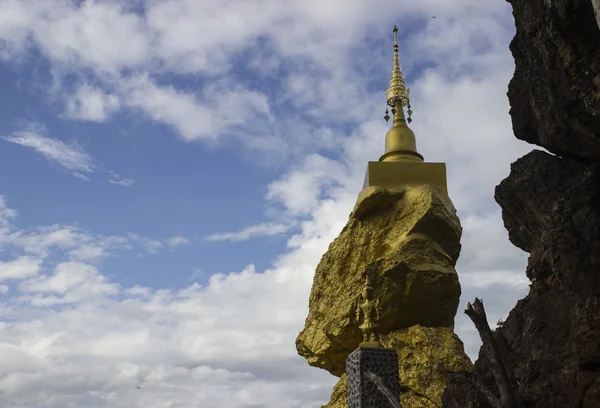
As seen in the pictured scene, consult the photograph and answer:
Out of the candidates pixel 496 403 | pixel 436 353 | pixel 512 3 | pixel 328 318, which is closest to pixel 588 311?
pixel 496 403

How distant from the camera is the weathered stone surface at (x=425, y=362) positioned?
1964 cm

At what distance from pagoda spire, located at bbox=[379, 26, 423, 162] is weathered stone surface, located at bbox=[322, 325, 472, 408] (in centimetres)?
649

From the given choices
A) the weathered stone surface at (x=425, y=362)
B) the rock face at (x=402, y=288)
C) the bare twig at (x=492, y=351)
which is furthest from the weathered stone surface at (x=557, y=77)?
the rock face at (x=402, y=288)

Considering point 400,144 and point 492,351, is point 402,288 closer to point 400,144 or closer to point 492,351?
point 400,144

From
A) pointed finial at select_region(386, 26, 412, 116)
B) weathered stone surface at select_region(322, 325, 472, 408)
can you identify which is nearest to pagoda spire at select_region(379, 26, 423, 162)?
pointed finial at select_region(386, 26, 412, 116)

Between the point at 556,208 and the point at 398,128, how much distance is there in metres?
15.6

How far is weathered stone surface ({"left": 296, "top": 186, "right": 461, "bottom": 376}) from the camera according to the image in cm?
2169

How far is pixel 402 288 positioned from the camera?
21.7 metres

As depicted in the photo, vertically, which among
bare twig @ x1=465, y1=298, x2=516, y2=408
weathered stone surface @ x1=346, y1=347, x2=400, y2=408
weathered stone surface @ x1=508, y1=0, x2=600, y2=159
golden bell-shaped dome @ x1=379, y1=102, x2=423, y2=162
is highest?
golden bell-shaped dome @ x1=379, y1=102, x2=423, y2=162

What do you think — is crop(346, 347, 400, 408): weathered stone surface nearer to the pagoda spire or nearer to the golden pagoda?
the golden pagoda

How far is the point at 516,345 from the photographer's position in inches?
473

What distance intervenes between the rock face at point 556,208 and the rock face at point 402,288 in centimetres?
802

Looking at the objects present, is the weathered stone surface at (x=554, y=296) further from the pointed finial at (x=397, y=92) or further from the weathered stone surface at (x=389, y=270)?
the pointed finial at (x=397, y=92)

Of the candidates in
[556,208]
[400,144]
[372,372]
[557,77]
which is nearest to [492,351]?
[556,208]
